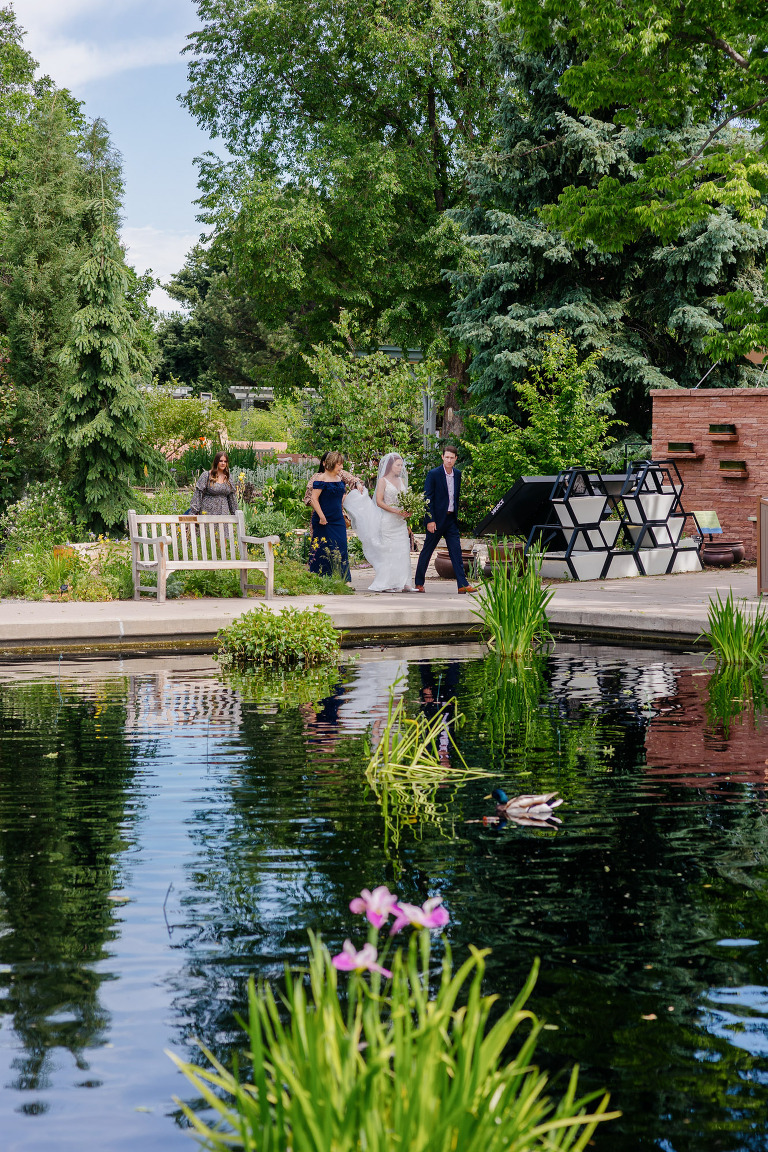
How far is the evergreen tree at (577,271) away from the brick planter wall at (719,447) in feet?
10.5

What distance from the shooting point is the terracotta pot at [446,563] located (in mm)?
18781

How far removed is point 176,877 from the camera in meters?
5.09

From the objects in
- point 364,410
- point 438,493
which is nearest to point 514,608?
point 438,493

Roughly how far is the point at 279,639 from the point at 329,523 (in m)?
5.36

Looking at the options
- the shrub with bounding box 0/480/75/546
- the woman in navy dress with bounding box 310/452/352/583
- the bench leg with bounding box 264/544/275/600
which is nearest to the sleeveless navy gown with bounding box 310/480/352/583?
the woman in navy dress with bounding box 310/452/352/583

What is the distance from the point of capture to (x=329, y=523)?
53.4 feet

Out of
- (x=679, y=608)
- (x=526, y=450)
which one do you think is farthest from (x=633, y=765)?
(x=526, y=450)

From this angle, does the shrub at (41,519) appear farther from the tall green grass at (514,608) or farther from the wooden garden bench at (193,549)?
the tall green grass at (514,608)

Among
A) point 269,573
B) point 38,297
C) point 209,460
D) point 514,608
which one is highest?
point 38,297

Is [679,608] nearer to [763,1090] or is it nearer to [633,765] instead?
[633,765]

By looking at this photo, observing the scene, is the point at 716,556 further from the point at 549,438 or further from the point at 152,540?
the point at 152,540

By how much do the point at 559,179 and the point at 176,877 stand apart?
77.1ft

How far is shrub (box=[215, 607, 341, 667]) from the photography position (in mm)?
11062

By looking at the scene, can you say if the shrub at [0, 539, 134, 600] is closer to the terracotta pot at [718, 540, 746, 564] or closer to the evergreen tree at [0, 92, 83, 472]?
the evergreen tree at [0, 92, 83, 472]
